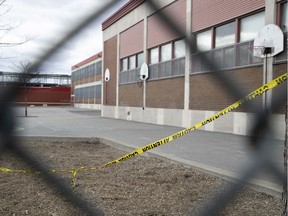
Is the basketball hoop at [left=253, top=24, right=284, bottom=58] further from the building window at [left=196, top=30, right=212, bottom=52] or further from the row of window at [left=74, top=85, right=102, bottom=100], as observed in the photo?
the row of window at [left=74, top=85, right=102, bottom=100]

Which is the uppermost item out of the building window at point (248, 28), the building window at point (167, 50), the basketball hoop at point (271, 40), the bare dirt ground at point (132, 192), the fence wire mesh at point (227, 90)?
the building window at point (248, 28)

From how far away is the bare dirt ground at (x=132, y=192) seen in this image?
12.1ft

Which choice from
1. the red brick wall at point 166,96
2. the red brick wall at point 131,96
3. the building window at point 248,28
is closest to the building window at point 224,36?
the building window at point 248,28

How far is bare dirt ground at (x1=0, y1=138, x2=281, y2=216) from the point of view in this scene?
3.69 m

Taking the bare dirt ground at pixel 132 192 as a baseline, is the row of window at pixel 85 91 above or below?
above

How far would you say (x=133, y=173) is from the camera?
5.57 metres

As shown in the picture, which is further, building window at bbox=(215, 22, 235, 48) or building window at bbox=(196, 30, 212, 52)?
building window at bbox=(215, 22, 235, 48)

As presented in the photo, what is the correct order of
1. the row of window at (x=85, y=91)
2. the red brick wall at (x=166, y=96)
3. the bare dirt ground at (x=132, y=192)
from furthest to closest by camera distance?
the red brick wall at (x=166, y=96)
the bare dirt ground at (x=132, y=192)
the row of window at (x=85, y=91)

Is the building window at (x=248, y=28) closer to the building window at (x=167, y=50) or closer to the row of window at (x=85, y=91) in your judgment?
the building window at (x=167, y=50)

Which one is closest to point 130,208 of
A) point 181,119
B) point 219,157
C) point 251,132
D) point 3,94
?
point 251,132

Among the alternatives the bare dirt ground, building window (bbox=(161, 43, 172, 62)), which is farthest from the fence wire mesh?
the bare dirt ground

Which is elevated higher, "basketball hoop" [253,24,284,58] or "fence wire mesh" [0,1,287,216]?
"basketball hoop" [253,24,284,58]

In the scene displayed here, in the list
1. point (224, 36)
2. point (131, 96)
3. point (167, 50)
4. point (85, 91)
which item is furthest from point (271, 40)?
point (131, 96)

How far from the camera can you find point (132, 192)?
4430 mm
